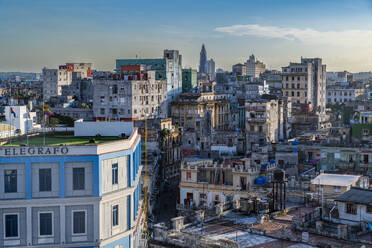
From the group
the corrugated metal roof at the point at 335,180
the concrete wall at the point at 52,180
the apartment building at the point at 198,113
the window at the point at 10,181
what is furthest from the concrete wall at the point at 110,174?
the apartment building at the point at 198,113

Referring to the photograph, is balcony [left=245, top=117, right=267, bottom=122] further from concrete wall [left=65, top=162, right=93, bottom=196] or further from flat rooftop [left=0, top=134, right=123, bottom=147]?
concrete wall [left=65, top=162, right=93, bottom=196]

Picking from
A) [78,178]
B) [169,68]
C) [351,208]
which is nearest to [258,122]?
[169,68]

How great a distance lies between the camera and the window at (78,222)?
24875mm

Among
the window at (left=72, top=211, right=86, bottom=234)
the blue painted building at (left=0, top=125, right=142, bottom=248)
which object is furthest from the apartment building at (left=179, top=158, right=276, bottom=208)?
the window at (left=72, top=211, right=86, bottom=234)

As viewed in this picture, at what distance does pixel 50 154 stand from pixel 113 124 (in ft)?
24.7

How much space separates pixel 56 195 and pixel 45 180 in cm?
85

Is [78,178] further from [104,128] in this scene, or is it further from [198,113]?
[198,113]

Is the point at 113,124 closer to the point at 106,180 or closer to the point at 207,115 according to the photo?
the point at 106,180

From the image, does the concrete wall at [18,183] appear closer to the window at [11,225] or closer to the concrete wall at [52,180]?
the concrete wall at [52,180]

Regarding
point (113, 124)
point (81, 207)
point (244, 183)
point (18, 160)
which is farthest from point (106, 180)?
point (244, 183)

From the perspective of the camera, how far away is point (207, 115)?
274 ft

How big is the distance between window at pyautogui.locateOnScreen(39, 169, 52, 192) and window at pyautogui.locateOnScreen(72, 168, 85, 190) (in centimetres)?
108

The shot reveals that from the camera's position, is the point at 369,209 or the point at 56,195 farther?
the point at 369,209

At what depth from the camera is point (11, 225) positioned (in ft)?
79.6
